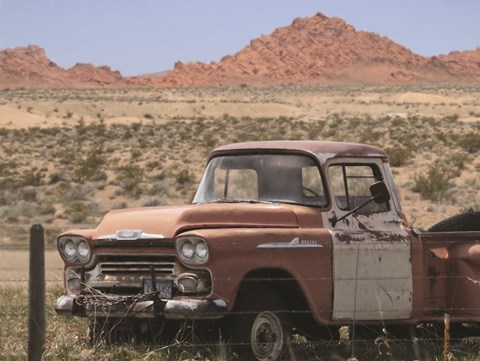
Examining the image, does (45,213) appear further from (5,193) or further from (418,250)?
(418,250)

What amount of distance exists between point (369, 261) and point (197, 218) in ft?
5.08

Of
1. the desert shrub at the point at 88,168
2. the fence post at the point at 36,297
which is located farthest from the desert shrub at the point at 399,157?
the fence post at the point at 36,297

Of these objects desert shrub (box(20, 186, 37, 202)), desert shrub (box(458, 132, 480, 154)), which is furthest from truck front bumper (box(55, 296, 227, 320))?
desert shrub (box(458, 132, 480, 154))

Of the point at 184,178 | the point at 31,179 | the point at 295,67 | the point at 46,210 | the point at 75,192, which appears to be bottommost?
the point at 46,210

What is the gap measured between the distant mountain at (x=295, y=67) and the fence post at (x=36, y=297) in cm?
16033

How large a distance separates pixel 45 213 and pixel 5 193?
441cm

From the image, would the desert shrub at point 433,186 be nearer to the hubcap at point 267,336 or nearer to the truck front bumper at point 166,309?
the hubcap at point 267,336

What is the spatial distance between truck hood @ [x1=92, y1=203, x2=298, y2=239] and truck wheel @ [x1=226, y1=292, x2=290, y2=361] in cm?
58

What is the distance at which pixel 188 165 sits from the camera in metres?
39.3

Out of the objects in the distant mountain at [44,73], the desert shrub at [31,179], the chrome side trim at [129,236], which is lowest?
the desert shrub at [31,179]

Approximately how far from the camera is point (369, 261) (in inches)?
319

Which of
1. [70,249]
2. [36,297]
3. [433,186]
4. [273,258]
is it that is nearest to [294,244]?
[273,258]

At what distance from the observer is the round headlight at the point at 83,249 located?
7.78m

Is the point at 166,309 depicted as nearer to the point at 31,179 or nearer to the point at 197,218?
the point at 197,218
